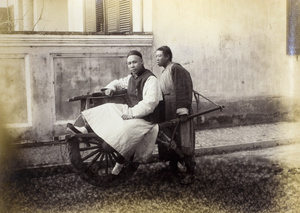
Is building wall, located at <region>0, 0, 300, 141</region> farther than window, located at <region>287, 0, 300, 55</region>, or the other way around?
window, located at <region>287, 0, 300, 55</region>

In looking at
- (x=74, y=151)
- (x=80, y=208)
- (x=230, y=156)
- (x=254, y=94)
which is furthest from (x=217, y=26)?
(x=80, y=208)

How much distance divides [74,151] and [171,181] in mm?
1054

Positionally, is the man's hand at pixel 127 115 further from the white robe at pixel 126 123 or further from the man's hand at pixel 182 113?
the man's hand at pixel 182 113

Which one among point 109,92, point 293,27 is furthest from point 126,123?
point 293,27

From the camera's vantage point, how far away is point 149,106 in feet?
12.5

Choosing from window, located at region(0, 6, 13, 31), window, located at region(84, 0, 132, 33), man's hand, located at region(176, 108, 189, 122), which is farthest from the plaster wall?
window, located at region(0, 6, 13, 31)

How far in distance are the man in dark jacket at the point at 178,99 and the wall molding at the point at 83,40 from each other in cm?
82

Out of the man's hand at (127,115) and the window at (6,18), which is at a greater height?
the window at (6,18)

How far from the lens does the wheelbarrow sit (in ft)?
12.4

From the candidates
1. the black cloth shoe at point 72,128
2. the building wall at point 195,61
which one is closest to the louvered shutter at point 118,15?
the building wall at point 195,61

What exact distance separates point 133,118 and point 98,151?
418mm

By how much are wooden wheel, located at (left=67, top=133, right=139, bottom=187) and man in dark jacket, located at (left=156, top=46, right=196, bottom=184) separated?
1.62 ft

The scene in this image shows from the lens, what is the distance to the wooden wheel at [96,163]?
12.4 feet

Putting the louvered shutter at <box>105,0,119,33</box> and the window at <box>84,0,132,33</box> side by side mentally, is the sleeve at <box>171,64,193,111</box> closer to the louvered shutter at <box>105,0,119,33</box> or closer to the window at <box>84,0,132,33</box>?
the window at <box>84,0,132,33</box>
